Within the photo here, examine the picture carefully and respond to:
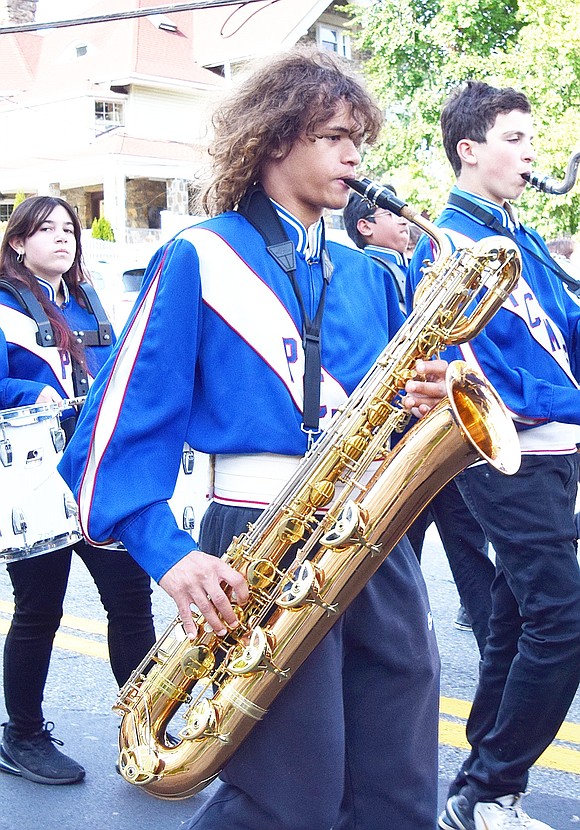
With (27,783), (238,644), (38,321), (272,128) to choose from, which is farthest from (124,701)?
(38,321)

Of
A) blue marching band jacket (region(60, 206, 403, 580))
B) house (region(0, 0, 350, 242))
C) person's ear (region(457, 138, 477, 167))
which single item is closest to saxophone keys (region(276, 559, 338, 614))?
blue marching band jacket (region(60, 206, 403, 580))

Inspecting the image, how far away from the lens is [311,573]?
219 cm

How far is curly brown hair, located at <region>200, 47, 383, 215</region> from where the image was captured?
2453 millimetres

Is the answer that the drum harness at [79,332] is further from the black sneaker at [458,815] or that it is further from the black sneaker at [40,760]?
the black sneaker at [458,815]

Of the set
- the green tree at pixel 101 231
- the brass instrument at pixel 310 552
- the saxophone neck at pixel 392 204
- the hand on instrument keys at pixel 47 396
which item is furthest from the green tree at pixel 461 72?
the brass instrument at pixel 310 552

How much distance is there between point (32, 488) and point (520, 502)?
1.76 m

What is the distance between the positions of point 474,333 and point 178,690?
105cm

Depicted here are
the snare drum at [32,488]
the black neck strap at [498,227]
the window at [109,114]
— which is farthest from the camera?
the window at [109,114]

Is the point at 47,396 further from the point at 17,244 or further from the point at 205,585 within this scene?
the point at 205,585

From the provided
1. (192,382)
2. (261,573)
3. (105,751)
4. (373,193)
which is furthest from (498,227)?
(105,751)

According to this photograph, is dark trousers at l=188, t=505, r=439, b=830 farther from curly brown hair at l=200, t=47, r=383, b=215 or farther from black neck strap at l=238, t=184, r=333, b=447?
curly brown hair at l=200, t=47, r=383, b=215

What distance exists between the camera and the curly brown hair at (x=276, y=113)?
2.45 meters

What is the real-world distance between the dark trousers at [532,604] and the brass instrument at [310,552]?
0.79 m

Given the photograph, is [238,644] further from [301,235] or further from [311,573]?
[301,235]
